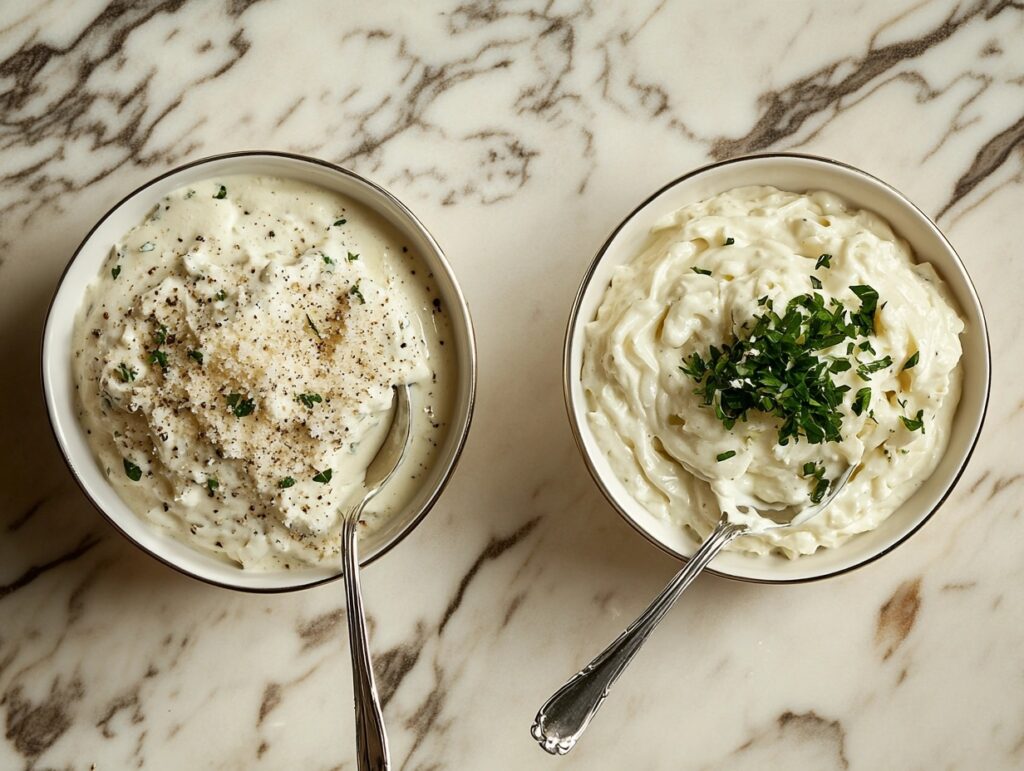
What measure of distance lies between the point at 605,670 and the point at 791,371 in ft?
2.72

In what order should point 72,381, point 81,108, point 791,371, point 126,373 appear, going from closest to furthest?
point 791,371, point 126,373, point 72,381, point 81,108

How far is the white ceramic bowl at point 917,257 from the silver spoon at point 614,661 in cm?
11

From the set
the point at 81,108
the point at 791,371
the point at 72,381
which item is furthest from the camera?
the point at 81,108

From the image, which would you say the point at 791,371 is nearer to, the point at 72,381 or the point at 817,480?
the point at 817,480

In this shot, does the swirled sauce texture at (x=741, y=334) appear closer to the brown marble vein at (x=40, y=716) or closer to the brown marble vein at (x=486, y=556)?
the brown marble vein at (x=486, y=556)

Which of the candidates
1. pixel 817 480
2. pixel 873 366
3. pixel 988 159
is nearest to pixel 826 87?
pixel 988 159

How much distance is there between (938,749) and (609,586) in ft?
3.45

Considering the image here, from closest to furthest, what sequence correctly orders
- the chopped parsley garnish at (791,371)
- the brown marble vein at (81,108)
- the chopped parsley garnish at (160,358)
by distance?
1. the chopped parsley garnish at (791,371)
2. the chopped parsley garnish at (160,358)
3. the brown marble vein at (81,108)

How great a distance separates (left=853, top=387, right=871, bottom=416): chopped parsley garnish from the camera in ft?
6.92

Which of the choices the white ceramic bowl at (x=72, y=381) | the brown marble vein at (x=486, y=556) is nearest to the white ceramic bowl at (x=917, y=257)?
the white ceramic bowl at (x=72, y=381)

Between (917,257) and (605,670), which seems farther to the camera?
(917,257)

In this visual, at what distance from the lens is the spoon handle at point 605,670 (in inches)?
87.9

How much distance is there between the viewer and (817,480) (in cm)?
222

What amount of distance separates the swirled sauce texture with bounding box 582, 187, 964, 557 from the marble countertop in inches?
12.4
